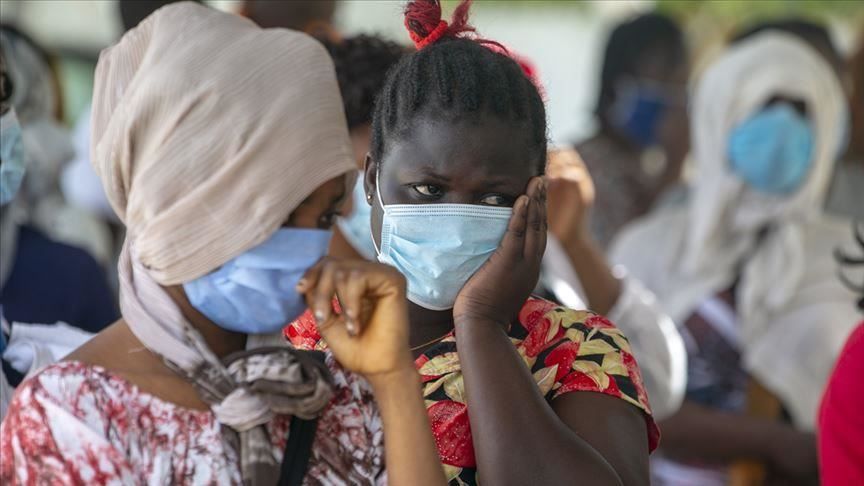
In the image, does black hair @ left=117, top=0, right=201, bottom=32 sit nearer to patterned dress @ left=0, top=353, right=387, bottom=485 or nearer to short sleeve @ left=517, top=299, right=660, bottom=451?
short sleeve @ left=517, top=299, right=660, bottom=451

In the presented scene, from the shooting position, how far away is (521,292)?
2.54 metres

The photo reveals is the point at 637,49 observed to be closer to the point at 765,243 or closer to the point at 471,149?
the point at 765,243

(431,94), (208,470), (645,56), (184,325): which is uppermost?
(431,94)

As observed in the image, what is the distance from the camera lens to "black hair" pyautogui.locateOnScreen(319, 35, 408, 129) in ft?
11.4

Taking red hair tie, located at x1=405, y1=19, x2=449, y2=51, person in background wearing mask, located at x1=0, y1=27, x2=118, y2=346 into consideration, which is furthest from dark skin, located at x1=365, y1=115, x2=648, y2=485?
person in background wearing mask, located at x1=0, y1=27, x2=118, y2=346

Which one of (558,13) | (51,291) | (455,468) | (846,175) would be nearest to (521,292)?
(455,468)

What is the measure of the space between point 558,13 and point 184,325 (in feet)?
36.1

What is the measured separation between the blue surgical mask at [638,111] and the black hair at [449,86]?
12.8ft

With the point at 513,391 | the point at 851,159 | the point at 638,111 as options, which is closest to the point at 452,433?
the point at 513,391

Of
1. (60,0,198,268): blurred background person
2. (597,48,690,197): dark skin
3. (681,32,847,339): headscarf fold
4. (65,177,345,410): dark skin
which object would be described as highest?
(65,177,345,410): dark skin

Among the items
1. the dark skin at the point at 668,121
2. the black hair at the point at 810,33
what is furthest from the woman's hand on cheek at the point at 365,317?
the dark skin at the point at 668,121

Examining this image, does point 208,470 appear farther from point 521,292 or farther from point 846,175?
point 846,175

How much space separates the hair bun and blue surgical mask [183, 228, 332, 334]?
0.79 metres

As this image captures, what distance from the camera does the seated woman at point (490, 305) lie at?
94.8 inches
